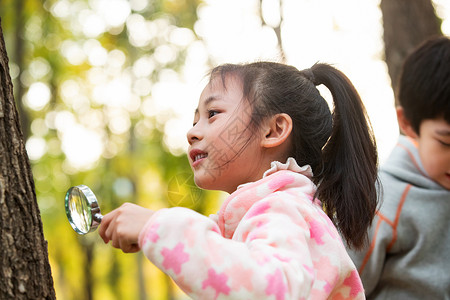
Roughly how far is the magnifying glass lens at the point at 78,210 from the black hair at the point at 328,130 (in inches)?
27.8

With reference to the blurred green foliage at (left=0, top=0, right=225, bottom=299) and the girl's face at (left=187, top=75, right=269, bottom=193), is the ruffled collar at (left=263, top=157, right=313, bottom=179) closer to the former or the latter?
the girl's face at (left=187, top=75, right=269, bottom=193)

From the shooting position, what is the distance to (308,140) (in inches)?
87.7

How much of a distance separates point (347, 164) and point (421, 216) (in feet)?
3.01

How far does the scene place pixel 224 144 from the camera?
6.76ft

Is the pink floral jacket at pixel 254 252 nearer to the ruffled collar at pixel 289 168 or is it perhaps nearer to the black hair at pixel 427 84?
the ruffled collar at pixel 289 168

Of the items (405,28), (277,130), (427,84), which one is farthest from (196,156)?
(405,28)

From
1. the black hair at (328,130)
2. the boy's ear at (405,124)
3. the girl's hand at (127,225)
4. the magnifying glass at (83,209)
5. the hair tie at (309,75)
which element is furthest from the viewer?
the boy's ear at (405,124)

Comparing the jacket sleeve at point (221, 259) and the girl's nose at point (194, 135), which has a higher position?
the girl's nose at point (194, 135)

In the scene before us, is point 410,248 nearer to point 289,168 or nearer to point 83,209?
point 289,168

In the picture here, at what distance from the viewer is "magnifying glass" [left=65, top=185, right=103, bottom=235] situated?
167cm

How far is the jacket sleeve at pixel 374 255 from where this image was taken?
2818 millimetres

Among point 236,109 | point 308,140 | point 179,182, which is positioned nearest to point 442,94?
point 308,140

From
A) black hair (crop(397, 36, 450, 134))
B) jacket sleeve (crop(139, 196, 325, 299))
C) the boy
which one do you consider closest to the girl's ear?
jacket sleeve (crop(139, 196, 325, 299))

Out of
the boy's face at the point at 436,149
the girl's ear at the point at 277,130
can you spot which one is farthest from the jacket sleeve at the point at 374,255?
the girl's ear at the point at 277,130
